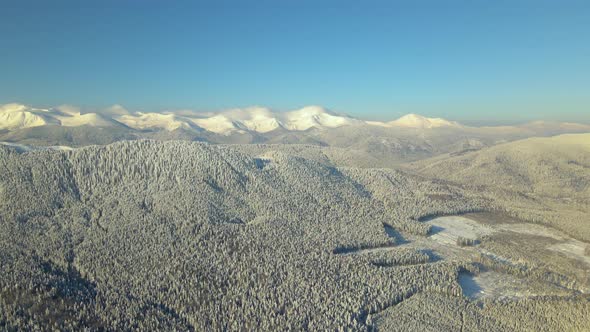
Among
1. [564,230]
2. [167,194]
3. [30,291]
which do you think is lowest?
[564,230]

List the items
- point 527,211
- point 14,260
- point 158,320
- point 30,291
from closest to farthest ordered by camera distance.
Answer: point 158,320
point 30,291
point 14,260
point 527,211

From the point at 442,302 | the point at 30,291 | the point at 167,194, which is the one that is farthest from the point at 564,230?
the point at 30,291

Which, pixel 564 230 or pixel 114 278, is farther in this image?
pixel 564 230

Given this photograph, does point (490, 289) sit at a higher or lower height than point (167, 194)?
lower

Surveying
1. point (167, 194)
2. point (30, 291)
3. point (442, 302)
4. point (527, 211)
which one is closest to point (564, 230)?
point (527, 211)

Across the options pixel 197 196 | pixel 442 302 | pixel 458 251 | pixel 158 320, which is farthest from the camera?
pixel 197 196

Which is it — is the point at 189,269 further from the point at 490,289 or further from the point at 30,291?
the point at 490,289
